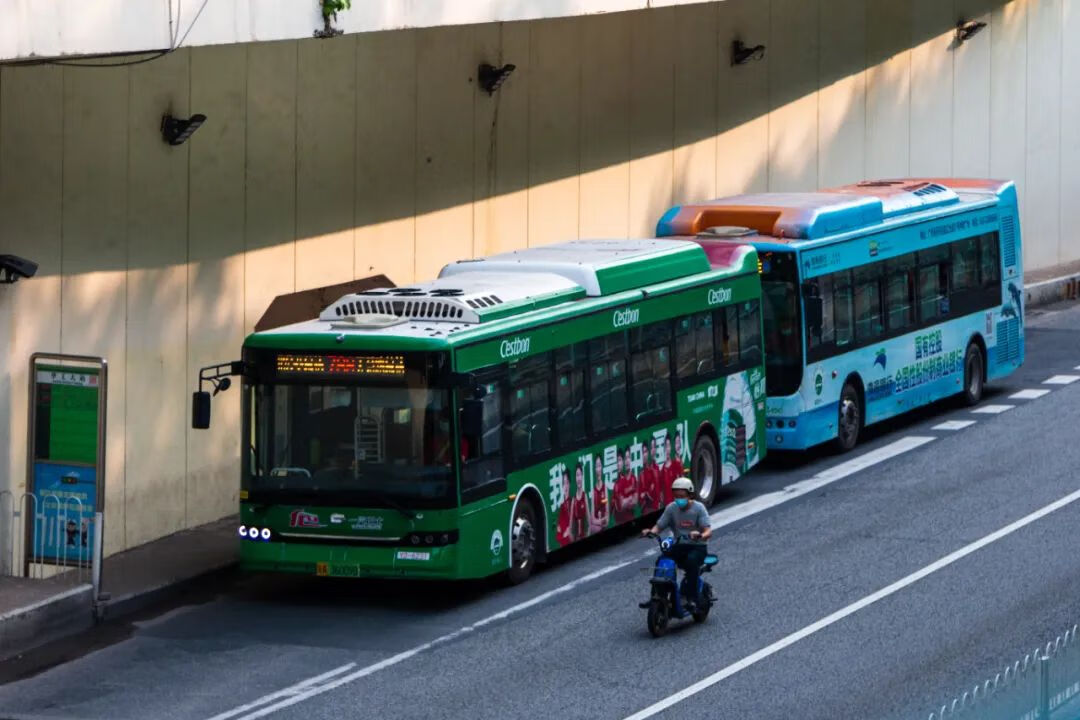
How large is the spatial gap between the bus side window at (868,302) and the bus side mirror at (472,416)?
904 centimetres

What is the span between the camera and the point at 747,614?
18641 millimetres

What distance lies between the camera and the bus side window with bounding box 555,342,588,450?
20266 millimetres

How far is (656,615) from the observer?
1772 cm

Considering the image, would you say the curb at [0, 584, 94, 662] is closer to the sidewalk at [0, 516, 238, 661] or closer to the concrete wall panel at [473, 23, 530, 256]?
the sidewalk at [0, 516, 238, 661]

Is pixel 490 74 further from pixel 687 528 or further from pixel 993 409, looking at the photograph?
pixel 687 528

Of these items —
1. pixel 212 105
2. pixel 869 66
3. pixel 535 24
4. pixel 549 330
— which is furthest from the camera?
pixel 869 66

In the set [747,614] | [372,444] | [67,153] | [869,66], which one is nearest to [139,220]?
[67,153]

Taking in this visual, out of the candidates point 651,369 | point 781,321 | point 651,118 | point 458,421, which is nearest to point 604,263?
point 651,369

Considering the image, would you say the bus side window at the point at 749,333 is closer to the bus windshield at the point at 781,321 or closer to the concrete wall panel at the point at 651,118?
the bus windshield at the point at 781,321

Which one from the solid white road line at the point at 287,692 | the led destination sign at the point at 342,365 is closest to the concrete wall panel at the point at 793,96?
the led destination sign at the point at 342,365

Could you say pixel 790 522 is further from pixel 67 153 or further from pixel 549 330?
pixel 67 153

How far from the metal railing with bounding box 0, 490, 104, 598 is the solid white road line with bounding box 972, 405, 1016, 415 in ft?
44.0

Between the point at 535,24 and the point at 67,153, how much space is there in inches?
331

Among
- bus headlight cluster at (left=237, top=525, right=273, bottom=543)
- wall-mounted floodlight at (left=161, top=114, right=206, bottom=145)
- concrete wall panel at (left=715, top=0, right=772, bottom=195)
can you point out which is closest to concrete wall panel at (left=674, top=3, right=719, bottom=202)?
concrete wall panel at (left=715, top=0, right=772, bottom=195)
